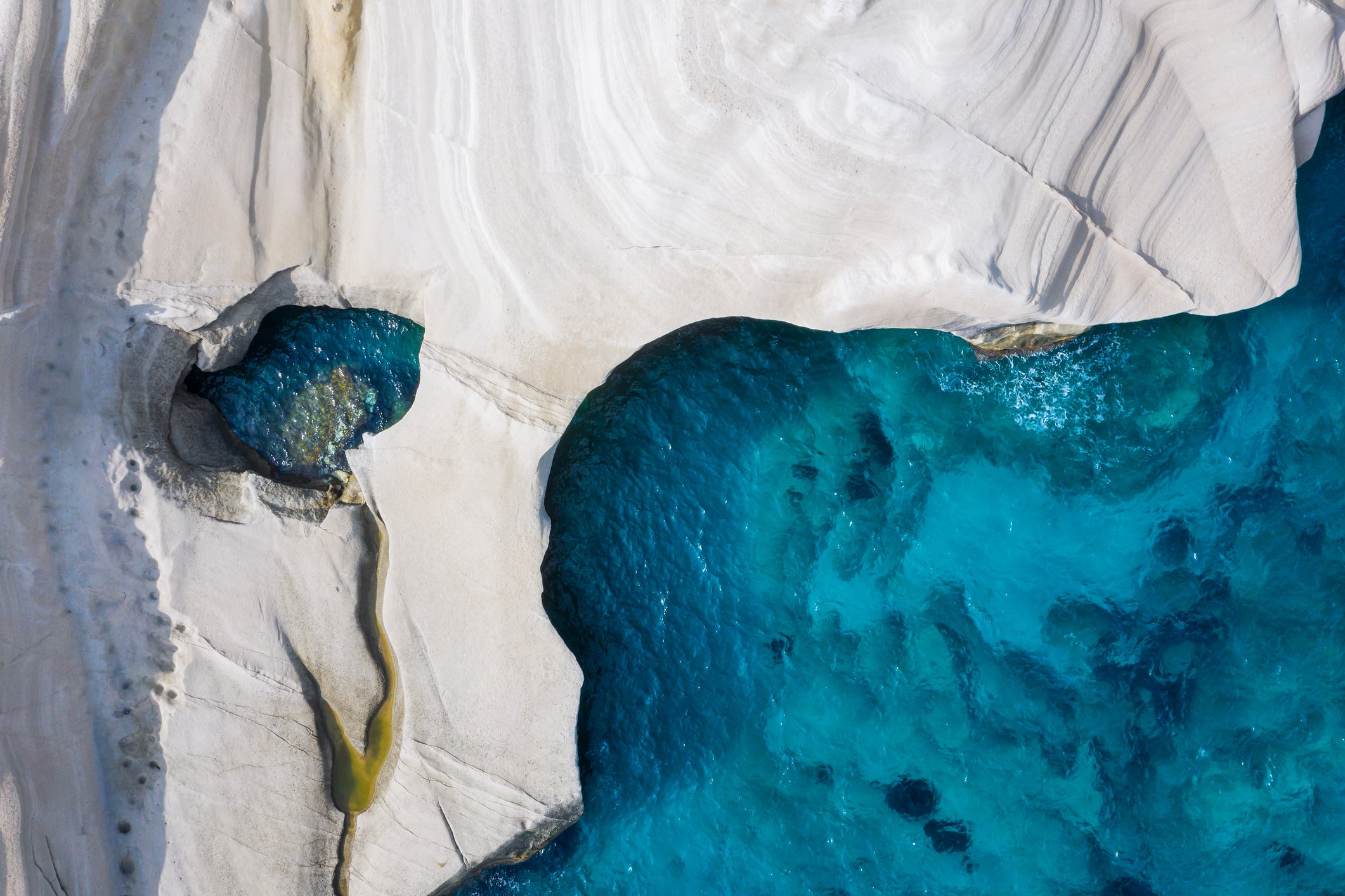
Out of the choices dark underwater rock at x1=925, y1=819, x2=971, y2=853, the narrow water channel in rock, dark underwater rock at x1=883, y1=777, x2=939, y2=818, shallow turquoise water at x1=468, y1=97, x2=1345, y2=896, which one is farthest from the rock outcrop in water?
dark underwater rock at x1=925, y1=819, x2=971, y2=853

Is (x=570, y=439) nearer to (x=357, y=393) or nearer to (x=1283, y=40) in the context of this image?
(x=357, y=393)

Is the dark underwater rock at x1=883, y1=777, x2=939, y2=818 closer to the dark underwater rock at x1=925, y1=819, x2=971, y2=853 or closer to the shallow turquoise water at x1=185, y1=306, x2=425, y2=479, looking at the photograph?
the dark underwater rock at x1=925, y1=819, x2=971, y2=853

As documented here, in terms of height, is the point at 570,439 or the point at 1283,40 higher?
the point at 1283,40

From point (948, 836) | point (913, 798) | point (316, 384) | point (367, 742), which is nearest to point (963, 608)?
point (913, 798)

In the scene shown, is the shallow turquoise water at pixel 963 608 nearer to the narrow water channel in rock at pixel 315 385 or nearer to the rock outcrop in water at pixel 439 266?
the rock outcrop in water at pixel 439 266

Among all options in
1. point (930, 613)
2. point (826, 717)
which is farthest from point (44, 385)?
point (930, 613)

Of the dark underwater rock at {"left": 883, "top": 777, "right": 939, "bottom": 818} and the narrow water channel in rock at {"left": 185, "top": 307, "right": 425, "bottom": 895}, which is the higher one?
the narrow water channel in rock at {"left": 185, "top": 307, "right": 425, "bottom": 895}
